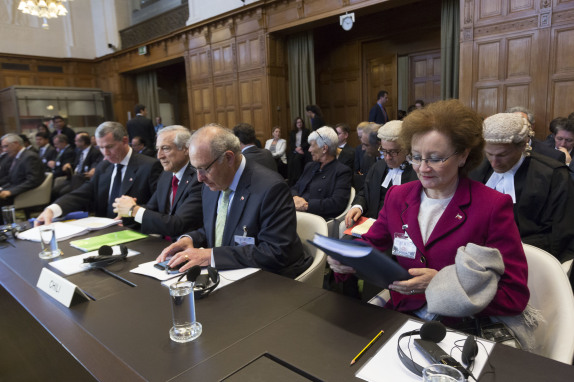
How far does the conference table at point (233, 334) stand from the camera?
38.9 inches

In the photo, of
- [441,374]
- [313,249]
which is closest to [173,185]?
[313,249]

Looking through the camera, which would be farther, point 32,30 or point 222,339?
point 32,30

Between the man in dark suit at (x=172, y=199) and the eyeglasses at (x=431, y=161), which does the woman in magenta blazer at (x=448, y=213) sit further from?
the man in dark suit at (x=172, y=199)

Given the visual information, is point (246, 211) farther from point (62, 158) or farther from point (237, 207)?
point (62, 158)

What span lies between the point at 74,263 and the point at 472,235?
1.82 metres

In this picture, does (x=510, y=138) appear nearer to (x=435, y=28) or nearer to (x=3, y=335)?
(x=3, y=335)

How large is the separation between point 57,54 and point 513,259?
49.2 ft

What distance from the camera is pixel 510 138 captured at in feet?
7.23

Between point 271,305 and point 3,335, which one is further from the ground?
point 271,305

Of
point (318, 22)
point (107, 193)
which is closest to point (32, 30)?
point (318, 22)

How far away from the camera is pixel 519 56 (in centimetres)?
550

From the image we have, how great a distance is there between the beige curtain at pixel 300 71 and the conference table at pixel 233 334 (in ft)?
24.5

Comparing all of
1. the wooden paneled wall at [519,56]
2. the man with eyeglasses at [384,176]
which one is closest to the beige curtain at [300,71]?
the wooden paneled wall at [519,56]

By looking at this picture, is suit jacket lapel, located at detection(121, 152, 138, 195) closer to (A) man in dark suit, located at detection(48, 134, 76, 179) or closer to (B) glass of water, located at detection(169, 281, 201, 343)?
(B) glass of water, located at detection(169, 281, 201, 343)
